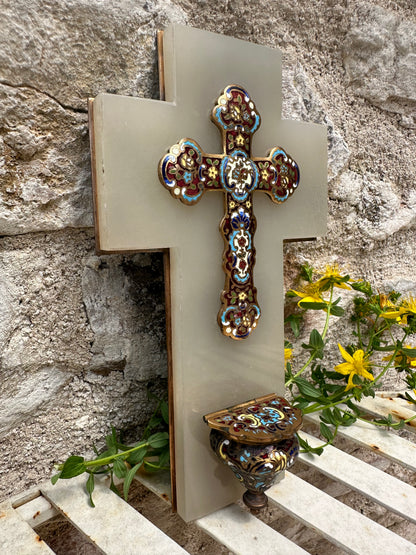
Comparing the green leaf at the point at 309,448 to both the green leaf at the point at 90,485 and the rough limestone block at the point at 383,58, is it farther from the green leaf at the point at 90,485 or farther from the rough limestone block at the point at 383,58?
the rough limestone block at the point at 383,58

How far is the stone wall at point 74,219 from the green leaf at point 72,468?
0.08 meters

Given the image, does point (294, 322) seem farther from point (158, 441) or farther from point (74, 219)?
point (74, 219)

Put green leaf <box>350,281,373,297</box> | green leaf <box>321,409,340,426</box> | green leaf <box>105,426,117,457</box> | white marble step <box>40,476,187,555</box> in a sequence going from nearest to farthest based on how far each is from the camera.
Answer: white marble step <box>40,476,187,555</box>, green leaf <box>105,426,117,457</box>, green leaf <box>321,409,340,426</box>, green leaf <box>350,281,373,297</box>

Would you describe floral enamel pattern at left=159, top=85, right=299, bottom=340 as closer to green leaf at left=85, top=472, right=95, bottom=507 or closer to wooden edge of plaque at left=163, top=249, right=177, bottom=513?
wooden edge of plaque at left=163, top=249, right=177, bottom=513

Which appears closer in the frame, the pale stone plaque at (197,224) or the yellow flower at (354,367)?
the pale stone plaque at (197,224)

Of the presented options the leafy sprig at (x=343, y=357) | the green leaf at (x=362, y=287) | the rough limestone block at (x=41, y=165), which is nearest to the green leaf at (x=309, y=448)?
the leafy sprig at (x=343, y=357)

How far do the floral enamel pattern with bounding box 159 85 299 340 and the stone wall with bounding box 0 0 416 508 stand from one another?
14 cm

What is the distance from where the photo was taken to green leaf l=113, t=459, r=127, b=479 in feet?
2.11

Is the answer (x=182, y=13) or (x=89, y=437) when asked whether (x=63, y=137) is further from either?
(x=89, y=437)

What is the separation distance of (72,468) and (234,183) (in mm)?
463

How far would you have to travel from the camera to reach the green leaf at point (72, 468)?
624mm

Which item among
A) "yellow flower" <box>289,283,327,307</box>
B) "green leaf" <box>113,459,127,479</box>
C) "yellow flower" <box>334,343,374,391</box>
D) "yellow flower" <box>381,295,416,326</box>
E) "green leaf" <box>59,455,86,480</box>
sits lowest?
"green leaf" <box>113,459,127,479</box>

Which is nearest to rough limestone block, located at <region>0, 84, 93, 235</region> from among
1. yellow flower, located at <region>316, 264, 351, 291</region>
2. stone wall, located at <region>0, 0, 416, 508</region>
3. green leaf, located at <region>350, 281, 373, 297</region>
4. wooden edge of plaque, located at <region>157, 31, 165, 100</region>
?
stone wall, located at <region>0, 0, 416, 508</region>

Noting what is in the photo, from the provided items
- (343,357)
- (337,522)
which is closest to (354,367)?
(343,357)
